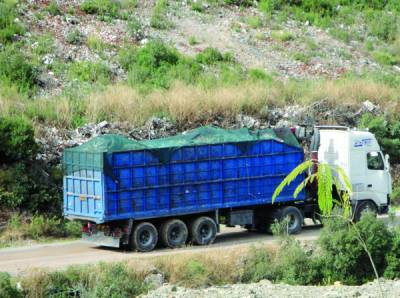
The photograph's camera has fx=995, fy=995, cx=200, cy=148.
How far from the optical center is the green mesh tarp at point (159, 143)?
23.9 metres

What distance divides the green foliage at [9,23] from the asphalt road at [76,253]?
49.1 ft

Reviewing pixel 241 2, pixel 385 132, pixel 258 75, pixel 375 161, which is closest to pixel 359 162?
pixel 375 161

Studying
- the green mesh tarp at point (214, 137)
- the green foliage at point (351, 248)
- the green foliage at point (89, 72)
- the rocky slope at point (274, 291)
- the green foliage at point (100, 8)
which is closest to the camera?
the rocky slope at point (274, 291)

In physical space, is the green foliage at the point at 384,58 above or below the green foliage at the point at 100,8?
below

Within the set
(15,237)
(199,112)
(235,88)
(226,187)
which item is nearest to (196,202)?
(226,187)

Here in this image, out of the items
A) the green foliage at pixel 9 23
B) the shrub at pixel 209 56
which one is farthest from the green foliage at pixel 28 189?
the shrub at pixel 209 56

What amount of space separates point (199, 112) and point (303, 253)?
1205 cm

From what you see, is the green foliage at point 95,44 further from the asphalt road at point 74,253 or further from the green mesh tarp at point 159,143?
the asphalt road at point 74,253

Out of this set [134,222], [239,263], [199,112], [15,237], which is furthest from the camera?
[199,112]

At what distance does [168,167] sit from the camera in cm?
2462

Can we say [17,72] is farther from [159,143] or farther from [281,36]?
[281,36]

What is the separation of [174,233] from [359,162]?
6.00 meters

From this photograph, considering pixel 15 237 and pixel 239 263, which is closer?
pixel 239 263

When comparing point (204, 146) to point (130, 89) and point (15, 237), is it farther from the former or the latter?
point (130, 89)
